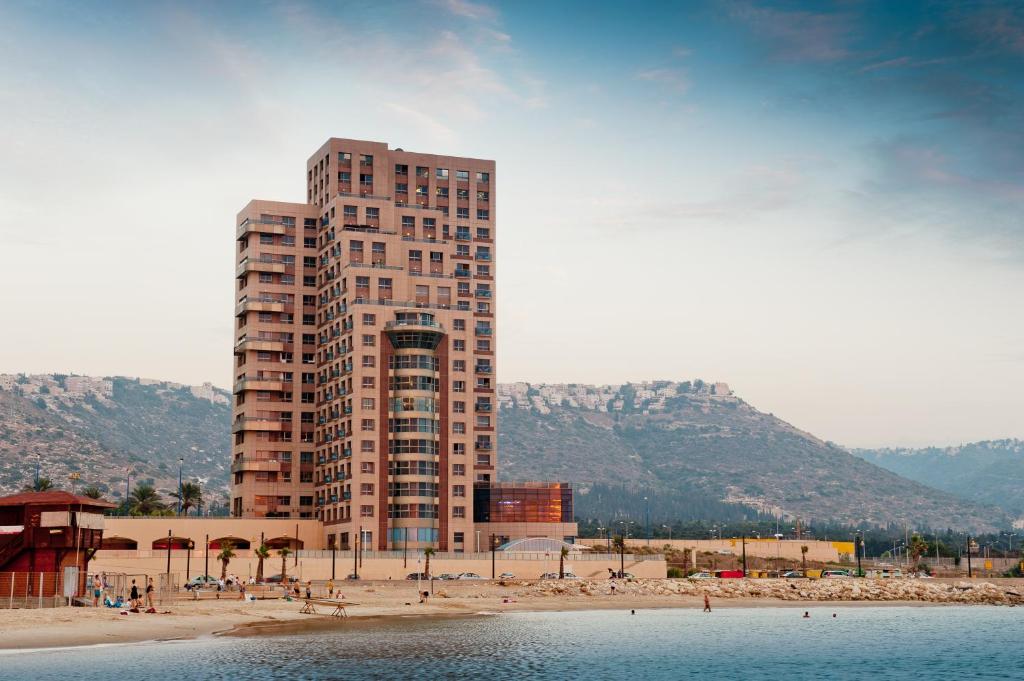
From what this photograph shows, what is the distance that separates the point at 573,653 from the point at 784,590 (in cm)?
9837

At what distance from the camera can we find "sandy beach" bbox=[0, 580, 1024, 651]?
9762cm

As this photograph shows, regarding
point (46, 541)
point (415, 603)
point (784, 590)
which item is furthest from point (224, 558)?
point (784, 590)

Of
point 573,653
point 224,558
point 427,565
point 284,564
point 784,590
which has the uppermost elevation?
point 224,558

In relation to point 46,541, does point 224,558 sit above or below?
below

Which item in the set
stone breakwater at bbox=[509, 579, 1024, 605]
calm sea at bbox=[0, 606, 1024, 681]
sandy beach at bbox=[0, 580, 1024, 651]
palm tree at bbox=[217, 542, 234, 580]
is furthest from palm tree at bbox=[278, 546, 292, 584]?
calm sea at bbox=[0, 606, 1024, 681]

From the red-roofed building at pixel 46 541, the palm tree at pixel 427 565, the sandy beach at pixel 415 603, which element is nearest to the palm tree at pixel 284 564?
the sandy beach at pixel 415 603

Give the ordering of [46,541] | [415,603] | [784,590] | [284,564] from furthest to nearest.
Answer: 1. [784,590]
2. [284,564]
3. [415,603]
4. [46,541]

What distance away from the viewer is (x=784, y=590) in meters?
193

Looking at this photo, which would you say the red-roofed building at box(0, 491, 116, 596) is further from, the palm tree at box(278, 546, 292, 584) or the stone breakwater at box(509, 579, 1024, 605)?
the stone breakwater at box(509, 579, 1024, 605)

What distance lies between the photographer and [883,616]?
162 meters

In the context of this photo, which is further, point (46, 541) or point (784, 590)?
point (784, 590)

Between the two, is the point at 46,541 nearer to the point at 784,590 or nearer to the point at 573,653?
the point at 573,653

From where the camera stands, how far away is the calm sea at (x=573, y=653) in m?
84.7

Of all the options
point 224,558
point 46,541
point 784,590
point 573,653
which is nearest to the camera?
point 573,653
